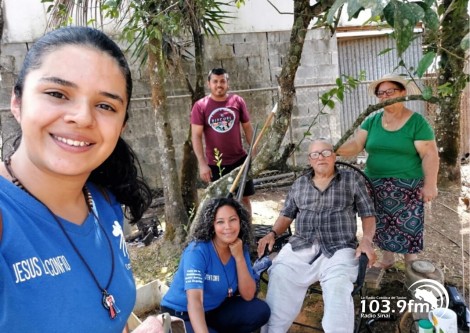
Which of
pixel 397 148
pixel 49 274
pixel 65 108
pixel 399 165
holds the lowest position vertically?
pixel 399 165

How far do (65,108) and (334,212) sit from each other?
226cm

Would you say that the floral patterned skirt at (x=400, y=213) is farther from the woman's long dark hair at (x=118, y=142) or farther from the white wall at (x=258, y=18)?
the white wall at (x=258, y=18)

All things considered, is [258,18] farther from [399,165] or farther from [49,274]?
[49,274]

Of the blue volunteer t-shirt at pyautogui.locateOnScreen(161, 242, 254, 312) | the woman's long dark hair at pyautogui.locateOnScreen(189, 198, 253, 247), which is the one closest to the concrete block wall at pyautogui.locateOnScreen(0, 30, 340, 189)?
the woman's long dark hair at pyautogui.locateOnScreen(189, 198, 253, 247)

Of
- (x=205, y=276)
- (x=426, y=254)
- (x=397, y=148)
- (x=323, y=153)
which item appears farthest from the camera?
(x=426, y=254)

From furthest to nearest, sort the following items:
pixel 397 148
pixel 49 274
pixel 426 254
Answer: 1. pixel 426 254
2. pixel 397 148
3. pixel 49 274

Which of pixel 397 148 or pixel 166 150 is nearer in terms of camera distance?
pixel 397 148

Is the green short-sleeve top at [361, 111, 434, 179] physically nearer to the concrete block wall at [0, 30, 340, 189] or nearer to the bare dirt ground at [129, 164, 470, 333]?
the bare dirt ground at [129, 164, 470, 333]

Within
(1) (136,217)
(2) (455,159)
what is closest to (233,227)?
(1) (136,217)

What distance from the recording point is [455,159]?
17.6 ft

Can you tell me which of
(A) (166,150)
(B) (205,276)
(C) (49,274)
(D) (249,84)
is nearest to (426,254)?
(B) (205,276)

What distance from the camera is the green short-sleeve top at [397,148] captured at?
9.57ft

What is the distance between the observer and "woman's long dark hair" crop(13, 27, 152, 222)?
906mm

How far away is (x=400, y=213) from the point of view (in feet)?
10.0
